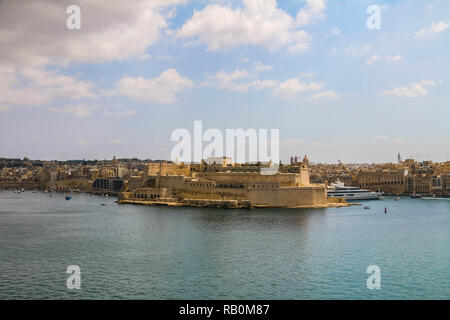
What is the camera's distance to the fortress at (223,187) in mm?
31969

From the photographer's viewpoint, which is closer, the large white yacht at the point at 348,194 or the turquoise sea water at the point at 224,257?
the turquoise sea water at the point at 224,257

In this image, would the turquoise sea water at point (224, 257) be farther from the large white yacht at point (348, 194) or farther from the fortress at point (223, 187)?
the large white yacht at point (348, 194)

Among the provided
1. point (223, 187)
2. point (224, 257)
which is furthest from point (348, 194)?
→ point (224, 257)

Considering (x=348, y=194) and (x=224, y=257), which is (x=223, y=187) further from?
(x=224, y=257)

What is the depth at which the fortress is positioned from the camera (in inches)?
1259

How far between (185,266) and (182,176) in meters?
24.2

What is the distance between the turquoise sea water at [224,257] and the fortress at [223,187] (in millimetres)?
7661

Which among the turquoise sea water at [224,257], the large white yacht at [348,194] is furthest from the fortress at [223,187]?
the turquoise sea water at [224,257]

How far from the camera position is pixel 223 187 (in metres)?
35.1

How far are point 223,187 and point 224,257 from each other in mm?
20764

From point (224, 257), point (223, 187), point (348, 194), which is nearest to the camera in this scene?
point (224, 257)

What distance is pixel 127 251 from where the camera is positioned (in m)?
15.4

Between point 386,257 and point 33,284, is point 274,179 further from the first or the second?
point 33,284
